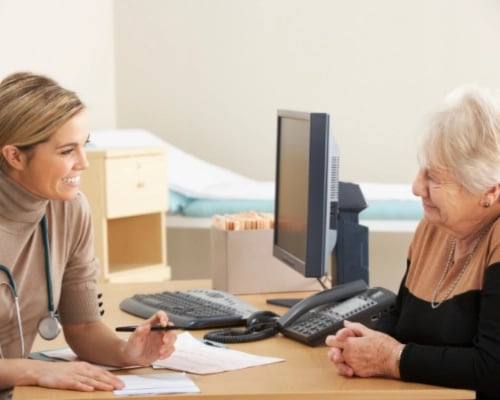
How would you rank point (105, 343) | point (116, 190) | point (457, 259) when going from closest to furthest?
point (457, 259), point (105, 343), point (116, 190)

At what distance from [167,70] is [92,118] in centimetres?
64

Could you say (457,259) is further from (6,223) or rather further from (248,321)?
(6,223)

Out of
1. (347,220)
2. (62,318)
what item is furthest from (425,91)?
(62,318)

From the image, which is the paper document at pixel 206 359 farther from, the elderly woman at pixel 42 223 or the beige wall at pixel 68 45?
the beige wall at pixel 68 45

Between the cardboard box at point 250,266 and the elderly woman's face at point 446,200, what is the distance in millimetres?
950

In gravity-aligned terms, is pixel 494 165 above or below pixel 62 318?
above

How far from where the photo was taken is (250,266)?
2.93 m

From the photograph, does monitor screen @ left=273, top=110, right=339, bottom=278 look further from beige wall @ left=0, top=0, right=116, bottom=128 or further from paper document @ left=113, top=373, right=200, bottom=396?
beige wall @ left=0, top=0, right=116, bottom=128

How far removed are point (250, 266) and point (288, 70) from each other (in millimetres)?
3763

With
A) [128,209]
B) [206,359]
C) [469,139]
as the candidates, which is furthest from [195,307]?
[128,209]

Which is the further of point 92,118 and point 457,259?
point 92,118

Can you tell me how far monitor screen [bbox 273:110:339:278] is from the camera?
244cm

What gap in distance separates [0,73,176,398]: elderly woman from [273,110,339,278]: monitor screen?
0.52 meters

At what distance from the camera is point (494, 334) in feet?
6.09
